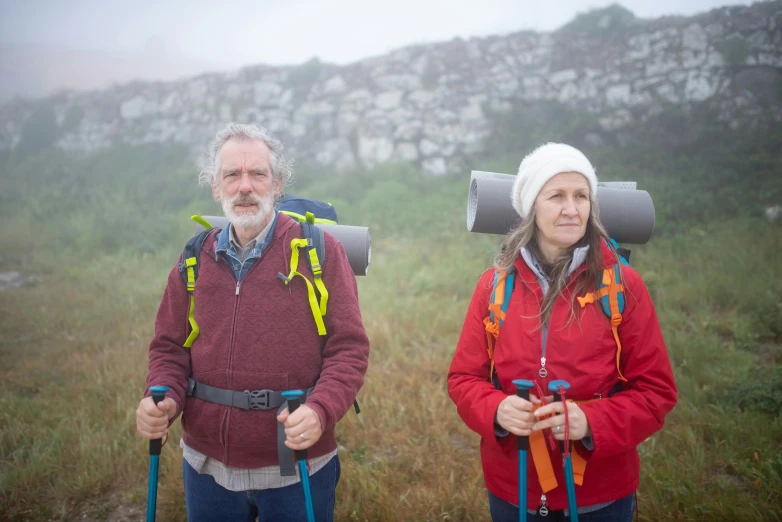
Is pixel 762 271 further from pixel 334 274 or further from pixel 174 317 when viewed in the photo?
pixel 174 317

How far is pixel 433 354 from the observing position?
5.79 meters

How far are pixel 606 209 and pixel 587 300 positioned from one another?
2.93ft

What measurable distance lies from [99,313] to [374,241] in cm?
546

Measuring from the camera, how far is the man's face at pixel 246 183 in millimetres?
2295

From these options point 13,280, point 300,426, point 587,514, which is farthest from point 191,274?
point 13,280

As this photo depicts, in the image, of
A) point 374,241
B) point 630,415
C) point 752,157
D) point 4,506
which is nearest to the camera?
point 630,415

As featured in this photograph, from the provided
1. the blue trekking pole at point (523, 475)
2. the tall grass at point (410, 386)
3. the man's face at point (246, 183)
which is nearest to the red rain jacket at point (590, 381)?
the blue trekking pole at point (523, 475)

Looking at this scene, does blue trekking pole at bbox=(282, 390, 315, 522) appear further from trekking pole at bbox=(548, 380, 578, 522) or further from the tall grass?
the tall grass

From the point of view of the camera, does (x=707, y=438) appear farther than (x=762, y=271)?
No

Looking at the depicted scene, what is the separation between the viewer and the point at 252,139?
239 cm

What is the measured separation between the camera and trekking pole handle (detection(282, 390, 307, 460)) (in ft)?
6.48

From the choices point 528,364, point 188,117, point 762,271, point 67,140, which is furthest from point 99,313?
point 67,140

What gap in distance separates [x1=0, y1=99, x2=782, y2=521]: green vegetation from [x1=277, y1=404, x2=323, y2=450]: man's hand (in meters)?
1.74

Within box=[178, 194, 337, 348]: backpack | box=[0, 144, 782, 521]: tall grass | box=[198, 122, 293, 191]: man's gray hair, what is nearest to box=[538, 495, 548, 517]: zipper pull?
box=[178, 194, 337, 348]: backpack
